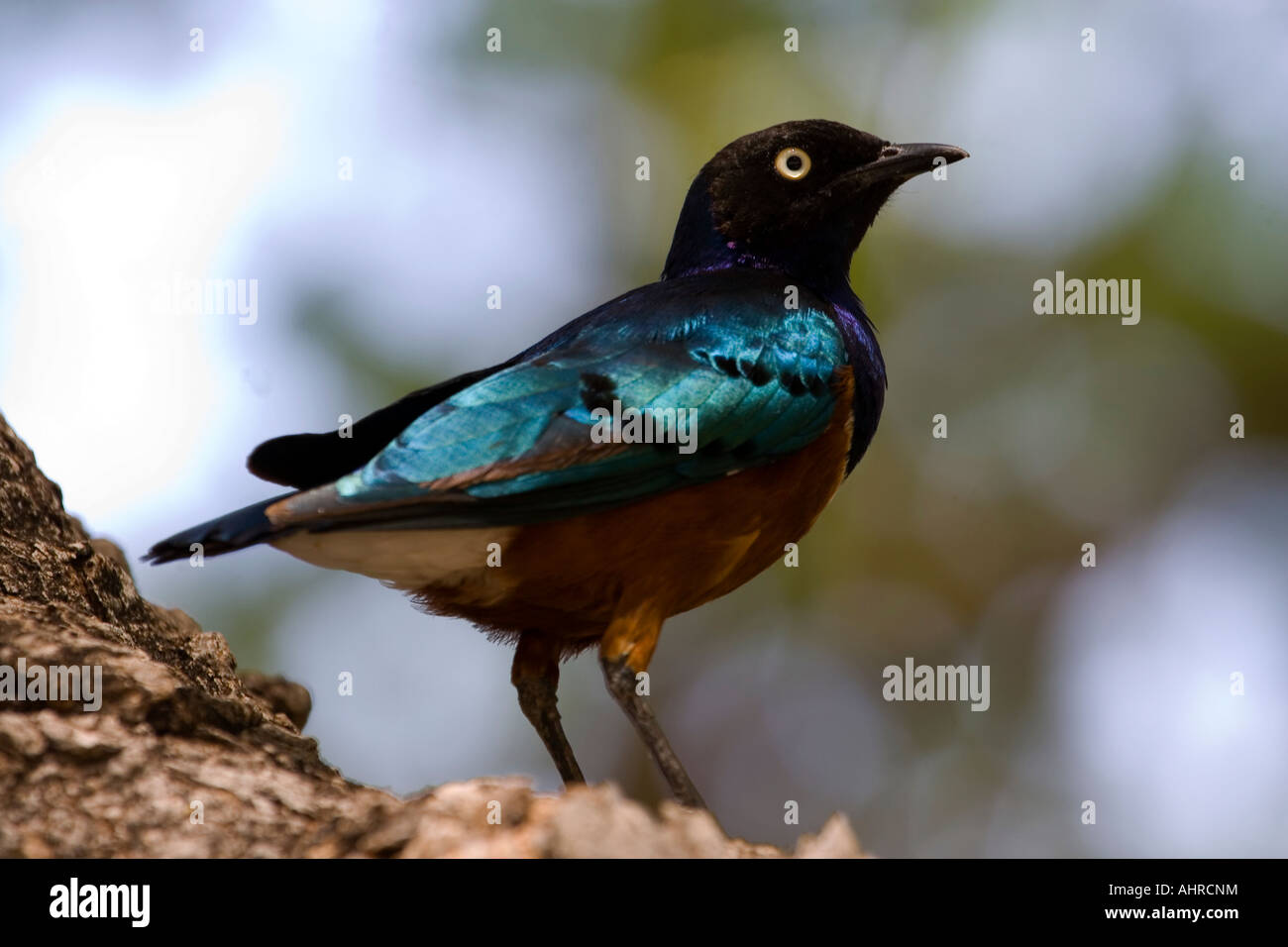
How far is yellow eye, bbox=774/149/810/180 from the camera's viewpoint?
669 centimetres

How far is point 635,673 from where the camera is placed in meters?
5.31

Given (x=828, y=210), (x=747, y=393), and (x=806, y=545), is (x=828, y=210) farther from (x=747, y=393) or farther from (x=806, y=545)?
(x=806, y=545)

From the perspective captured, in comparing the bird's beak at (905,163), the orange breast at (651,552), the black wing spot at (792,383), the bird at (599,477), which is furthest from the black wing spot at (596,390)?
the bird's beak at (905,163)

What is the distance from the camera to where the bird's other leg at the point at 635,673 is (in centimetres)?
528

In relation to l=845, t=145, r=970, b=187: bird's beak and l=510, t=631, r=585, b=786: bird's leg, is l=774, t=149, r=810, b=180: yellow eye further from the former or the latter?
l=510, t=631, r=585, b=786: bird's leg

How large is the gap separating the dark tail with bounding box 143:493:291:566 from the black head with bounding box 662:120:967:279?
2.86 metres

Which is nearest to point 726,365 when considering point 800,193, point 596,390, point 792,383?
point 792,383

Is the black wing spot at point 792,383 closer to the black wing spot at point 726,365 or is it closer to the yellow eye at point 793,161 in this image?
the black wing spot at point 726,365

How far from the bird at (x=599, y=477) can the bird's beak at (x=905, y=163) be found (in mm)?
825

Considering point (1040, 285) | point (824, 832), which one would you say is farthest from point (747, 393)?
point (1040, 285)

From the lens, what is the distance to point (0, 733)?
4082 millimetres

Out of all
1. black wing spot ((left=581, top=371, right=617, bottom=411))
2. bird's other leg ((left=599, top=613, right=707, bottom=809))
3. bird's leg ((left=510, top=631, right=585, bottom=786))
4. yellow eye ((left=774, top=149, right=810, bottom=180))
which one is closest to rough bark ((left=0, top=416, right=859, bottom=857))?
bird's other leg ((left=599, top=613, right=707, bottom=809))

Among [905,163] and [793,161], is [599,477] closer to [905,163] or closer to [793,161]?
[793,161]
